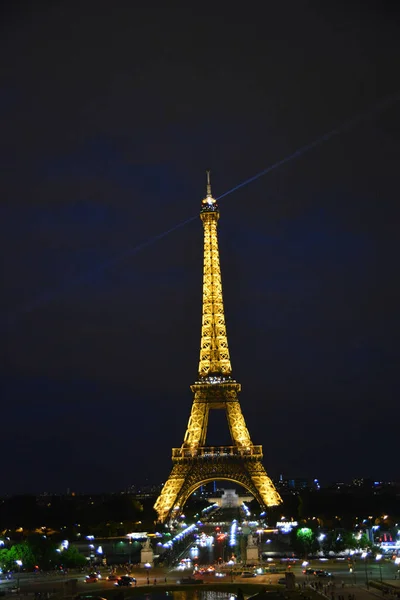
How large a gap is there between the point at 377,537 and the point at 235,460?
53.6ft

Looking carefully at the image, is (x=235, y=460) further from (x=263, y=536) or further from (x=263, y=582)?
(x=263, y=582)

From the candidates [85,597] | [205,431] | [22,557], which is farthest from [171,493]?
[85,597]

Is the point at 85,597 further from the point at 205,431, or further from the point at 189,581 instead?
the point at 205,431

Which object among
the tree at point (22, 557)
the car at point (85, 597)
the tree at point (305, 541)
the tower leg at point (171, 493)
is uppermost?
the tower leg at point (171, 493)

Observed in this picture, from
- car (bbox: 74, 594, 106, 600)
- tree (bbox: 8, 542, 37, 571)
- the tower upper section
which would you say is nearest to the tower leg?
the tower upper section

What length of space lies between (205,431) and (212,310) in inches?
517

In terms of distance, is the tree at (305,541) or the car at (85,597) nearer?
the car at (85,597)

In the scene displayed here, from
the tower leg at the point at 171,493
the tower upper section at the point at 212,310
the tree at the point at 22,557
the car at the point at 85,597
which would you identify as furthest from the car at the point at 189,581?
the tower upper section at the point at 212,310

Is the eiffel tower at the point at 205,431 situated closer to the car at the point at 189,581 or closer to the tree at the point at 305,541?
the tree at the point at 305,541

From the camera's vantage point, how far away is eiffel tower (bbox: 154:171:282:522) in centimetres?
7619

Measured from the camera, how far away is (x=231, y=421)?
79.0m

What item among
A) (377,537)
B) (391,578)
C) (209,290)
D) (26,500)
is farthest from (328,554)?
(26,500)

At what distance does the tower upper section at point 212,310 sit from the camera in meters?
80.8

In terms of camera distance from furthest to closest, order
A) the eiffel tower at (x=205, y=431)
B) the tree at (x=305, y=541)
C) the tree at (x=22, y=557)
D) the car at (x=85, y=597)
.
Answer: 1. the eiffel tower at (x=205, y=431)
2. the tree at (x=305, y=541)
3. the tree at (x=22, y=557)
4. the car at (x=85, y=597)
